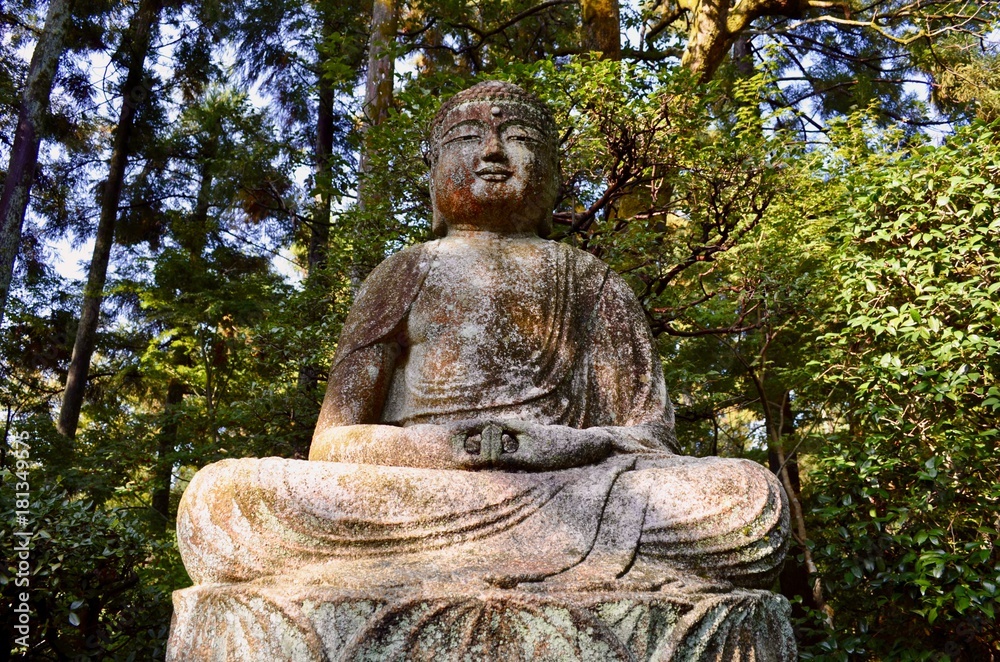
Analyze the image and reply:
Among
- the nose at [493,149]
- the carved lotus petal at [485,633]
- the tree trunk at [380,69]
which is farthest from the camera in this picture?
the tree trunk at [380,69]

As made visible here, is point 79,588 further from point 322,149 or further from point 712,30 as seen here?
point 322,149

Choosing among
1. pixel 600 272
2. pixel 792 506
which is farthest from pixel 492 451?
pixel 792 506

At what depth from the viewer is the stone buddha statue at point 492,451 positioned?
276cm

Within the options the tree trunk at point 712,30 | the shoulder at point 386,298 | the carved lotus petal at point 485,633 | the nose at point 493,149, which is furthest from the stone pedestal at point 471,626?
the tree trunk at point 712,30

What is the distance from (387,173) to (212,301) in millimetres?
3960

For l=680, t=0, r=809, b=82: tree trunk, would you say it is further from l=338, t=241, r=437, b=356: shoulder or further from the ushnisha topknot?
l=338, t=241, r=437, b=356: shoulder

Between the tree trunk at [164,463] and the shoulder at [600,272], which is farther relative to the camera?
the tree trunk at [164,463]

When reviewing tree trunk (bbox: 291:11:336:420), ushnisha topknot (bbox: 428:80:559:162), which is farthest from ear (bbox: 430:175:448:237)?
tree trunk (bbox: 291:11:336:420)

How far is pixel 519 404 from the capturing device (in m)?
3.61

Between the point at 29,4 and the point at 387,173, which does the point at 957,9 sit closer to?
the point at 387,173

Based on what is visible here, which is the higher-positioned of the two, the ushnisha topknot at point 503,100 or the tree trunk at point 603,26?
the tree trunk at point 603,26

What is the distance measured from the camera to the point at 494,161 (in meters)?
4.05
